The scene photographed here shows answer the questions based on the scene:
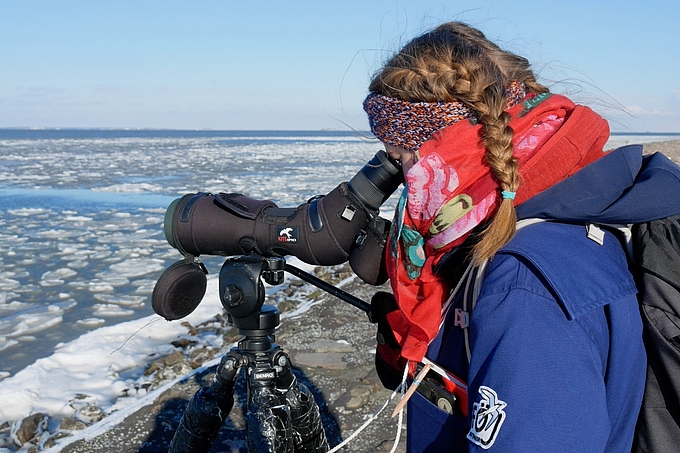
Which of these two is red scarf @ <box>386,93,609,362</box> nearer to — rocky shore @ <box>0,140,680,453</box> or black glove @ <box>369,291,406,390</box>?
black glove @ <box>369,291,406,390</box>

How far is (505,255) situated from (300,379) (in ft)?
7.73

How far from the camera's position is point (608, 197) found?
96 centimetres

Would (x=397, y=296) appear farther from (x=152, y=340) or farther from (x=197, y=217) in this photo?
(x=152, y=340)

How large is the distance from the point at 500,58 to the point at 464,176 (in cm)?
28

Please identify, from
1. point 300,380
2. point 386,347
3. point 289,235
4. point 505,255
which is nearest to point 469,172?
point 505,255

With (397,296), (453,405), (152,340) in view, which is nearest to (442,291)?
(397,296)

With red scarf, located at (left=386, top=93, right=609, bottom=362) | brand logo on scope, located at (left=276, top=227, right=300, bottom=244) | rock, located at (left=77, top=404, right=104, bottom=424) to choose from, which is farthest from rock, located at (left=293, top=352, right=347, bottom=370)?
red scarf, located at (left=386, top=93, right=609, bottom=362)

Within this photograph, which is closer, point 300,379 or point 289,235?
point 289,235

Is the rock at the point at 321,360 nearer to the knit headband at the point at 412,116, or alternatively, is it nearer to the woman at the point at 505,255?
the woman at the point at 505,255

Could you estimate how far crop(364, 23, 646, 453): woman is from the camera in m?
0.85

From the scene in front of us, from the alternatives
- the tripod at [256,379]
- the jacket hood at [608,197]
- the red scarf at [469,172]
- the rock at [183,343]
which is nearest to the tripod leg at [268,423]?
the tripod at [256,379]

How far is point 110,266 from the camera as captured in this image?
6.05 m

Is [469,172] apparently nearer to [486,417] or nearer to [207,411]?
[486,417]

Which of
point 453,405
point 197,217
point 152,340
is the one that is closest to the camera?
point 453,405
